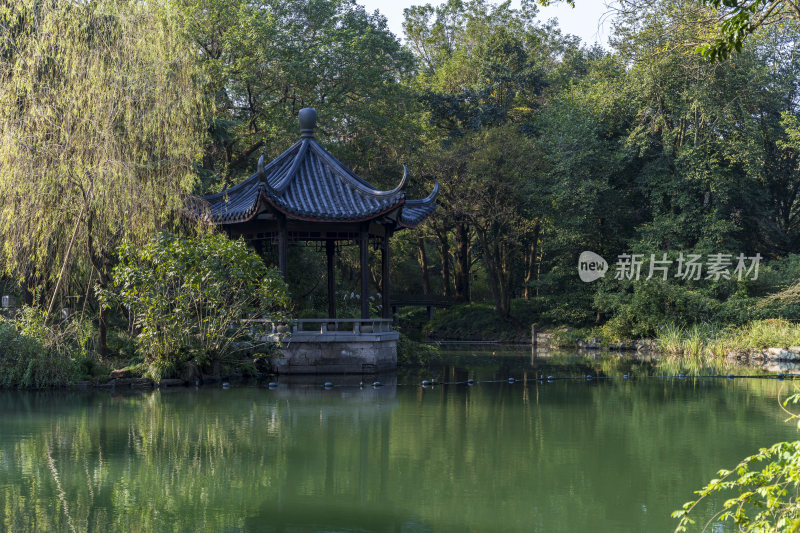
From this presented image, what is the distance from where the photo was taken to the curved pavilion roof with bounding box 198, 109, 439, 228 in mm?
13625

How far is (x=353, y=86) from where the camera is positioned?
20.8 m

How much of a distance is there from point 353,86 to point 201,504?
16.7 m

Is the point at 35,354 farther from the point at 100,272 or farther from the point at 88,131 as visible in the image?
the point at 88,131

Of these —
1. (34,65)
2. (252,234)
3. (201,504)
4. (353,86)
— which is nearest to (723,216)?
(353,86)

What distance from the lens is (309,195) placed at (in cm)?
1436

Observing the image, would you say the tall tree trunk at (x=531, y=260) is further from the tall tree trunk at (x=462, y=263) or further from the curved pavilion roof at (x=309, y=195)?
the curved pavilion roof at (x=309, y=195)

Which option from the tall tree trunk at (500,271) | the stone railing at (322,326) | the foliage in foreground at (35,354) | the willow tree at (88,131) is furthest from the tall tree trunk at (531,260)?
the foliage in foreground at (35,354)

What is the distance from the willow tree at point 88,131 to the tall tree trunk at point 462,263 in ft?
51.3

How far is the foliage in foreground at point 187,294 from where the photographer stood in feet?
38.2

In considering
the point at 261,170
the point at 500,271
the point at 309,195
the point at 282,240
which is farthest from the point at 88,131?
the point at 500,271

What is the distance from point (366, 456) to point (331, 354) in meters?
7.05

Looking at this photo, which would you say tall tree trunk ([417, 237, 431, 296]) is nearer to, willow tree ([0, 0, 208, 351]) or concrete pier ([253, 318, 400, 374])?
concrete pier ([253, 318, 400, 374])

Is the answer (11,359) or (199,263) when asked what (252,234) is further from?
(11,359)

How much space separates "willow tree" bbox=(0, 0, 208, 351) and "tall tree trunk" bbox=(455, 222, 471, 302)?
1563 cm
